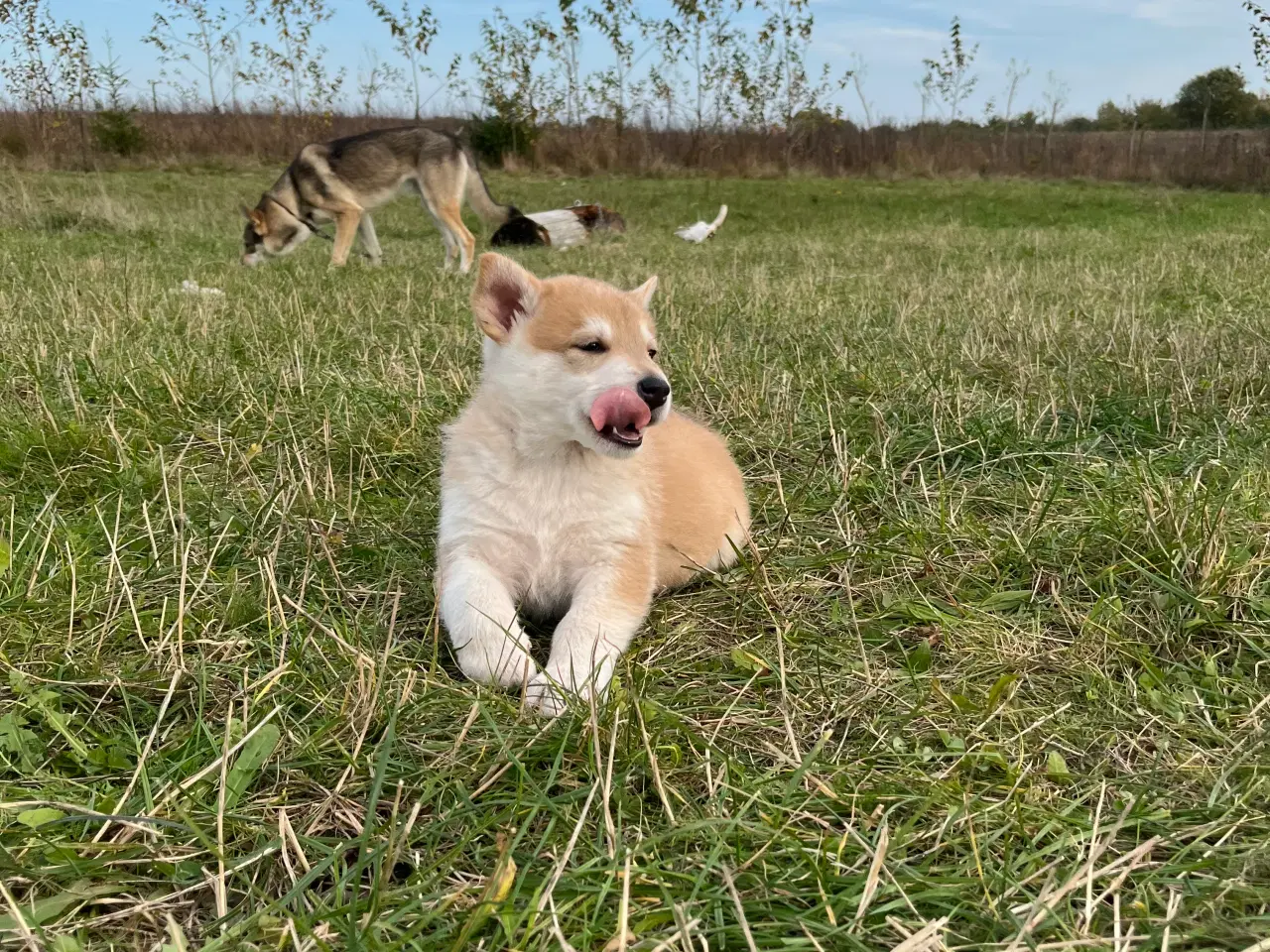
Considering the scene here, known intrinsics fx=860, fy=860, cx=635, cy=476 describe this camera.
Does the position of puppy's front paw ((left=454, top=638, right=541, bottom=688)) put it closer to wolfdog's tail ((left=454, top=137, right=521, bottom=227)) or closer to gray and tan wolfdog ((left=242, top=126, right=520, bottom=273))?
gray and tan wolfdog ((left=242, top=126, right=520, bottom=273))

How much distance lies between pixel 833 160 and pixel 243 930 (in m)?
25.9

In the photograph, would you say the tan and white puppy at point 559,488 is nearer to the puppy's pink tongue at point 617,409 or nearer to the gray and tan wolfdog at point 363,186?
the puppy's pink tongue at point 617,409

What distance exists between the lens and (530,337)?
7.79 feet

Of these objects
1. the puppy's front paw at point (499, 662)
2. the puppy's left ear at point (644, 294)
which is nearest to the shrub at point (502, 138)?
the puppy's left ear at point (644, 294)

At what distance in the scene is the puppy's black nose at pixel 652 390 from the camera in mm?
2174

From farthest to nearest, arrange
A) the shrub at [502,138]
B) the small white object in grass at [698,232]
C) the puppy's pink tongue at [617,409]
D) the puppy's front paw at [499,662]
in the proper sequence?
the shrub at [502,138]
the small white object in grass at [698,232]
the puppy's pink tongue at [617,409]
the puppy's front paw at [499,662]

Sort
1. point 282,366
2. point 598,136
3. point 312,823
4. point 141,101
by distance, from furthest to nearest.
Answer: point 598,136 < point 141,101 < point 282,366 < point 312,823

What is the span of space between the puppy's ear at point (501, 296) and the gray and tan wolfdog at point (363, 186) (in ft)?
30.2

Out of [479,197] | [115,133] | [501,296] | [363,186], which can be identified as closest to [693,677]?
[501,296]

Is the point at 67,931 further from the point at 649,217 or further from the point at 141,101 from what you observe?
the point at 141,101

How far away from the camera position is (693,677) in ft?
6.66

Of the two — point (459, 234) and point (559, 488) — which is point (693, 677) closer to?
point (559, 488)

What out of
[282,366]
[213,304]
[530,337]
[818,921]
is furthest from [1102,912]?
[213,304]

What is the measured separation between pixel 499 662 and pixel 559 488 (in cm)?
52
